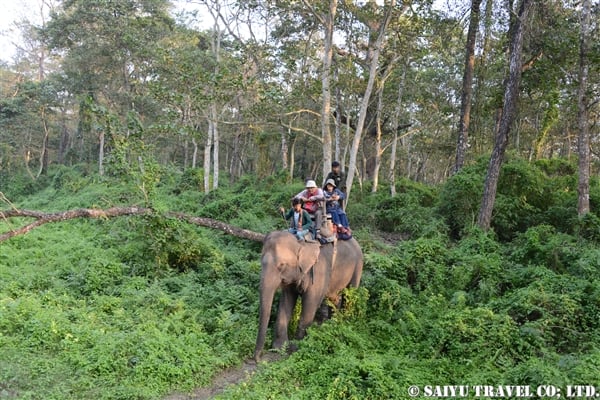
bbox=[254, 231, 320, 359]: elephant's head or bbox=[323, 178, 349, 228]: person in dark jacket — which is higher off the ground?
bbox=[323, 178, 349, 228]: person in dark jacket

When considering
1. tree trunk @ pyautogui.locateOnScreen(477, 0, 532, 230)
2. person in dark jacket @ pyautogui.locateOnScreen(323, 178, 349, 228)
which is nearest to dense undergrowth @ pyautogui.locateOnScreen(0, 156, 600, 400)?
tree trunk @ pyautogui.locateOnScreen(477, 0, 532, 230)

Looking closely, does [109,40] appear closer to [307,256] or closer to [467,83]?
[467,83]

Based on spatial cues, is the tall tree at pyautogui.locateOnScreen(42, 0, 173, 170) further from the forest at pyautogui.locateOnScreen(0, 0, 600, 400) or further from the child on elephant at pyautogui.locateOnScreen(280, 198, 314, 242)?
the child on elephant at pyautogui.locateOnScreen(280, 198, 314, 242)

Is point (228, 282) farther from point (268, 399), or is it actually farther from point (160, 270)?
point (268, 399)

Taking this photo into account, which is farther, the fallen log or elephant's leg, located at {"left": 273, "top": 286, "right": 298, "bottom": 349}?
the fallen log

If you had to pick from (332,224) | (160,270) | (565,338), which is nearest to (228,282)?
(160,270)

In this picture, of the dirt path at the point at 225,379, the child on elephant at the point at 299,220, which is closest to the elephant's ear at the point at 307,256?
the child on elephant at the point at 299,220

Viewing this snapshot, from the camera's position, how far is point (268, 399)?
211 inches

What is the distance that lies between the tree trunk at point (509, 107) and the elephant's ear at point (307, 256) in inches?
254

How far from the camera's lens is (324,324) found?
7.23m

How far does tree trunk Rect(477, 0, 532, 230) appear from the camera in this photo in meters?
11.3

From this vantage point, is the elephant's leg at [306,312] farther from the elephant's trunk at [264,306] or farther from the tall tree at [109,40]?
the tall tree at [109,40]

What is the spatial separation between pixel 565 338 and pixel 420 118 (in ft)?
69.9

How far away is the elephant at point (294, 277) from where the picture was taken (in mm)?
6715
